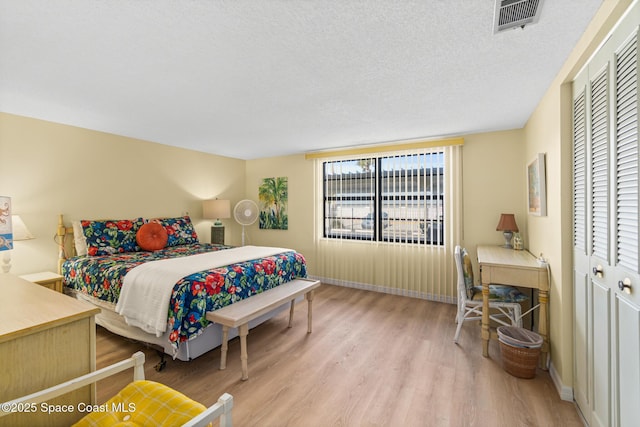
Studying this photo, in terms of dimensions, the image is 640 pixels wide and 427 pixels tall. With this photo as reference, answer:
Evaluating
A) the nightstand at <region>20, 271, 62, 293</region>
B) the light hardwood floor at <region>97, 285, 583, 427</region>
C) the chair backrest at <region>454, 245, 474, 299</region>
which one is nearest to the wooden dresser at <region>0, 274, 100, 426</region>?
the light hardwood floor at <region>97, 285, 583, 427</region>

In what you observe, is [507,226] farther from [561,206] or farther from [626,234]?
[626,234]

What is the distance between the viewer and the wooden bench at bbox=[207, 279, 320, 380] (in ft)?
6.95

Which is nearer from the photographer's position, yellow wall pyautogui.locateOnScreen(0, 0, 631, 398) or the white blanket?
yellow wall pyautogui.locateOnScreen(0, 0, 631, 398)

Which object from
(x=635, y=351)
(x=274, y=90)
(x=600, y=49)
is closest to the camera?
(x=635, y=351)

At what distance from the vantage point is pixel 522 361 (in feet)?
6.92

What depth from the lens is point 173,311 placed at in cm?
216

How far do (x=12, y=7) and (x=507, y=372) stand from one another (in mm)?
3925

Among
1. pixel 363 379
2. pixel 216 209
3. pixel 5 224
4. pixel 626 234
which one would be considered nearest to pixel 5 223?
pixel 5 224

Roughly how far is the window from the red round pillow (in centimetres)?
253

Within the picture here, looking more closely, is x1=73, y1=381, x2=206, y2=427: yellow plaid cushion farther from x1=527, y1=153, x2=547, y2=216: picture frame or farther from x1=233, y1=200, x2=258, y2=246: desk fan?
x1=233, y1=200, x2=258, y2=246: desk fan

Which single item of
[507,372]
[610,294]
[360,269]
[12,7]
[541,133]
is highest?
[12,7]

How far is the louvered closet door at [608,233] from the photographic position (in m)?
1.22

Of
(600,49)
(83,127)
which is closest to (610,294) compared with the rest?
(600,49)

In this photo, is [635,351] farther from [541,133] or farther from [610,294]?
[541,133]
